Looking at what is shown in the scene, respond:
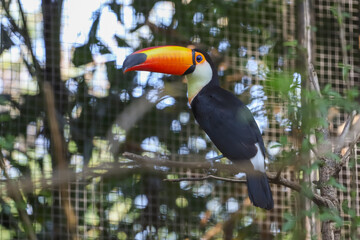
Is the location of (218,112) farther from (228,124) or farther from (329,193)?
(329,193)

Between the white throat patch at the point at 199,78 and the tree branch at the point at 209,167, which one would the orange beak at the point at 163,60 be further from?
the tree branch at the point at 209,167

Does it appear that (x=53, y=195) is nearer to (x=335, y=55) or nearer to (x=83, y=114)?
(x=83, y=114)

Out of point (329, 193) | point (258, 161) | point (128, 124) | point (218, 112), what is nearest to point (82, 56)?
point (128, 124)

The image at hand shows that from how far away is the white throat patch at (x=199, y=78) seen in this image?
164cm

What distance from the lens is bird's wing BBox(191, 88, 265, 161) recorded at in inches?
54.7

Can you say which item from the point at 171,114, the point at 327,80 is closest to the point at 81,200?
the point at 171,114

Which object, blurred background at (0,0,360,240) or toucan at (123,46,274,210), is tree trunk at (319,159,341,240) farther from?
blurred background at (0,0,360,240)

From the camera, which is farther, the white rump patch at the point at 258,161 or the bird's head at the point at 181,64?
the bird's head at the point at 181,64

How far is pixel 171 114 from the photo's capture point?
2.09 metres

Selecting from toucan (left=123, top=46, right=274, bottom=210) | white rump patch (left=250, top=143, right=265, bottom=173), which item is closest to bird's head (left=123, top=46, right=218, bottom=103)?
toucan (left=123, top=46, right=274, bottom=210)

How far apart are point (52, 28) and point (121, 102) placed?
12.8 inches

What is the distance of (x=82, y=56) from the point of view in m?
Answer: 2.01

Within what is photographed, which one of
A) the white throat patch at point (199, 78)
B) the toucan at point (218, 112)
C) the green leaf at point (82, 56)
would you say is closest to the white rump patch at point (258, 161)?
the toucan at point (218, 112)

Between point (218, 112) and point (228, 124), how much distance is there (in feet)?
0.16
